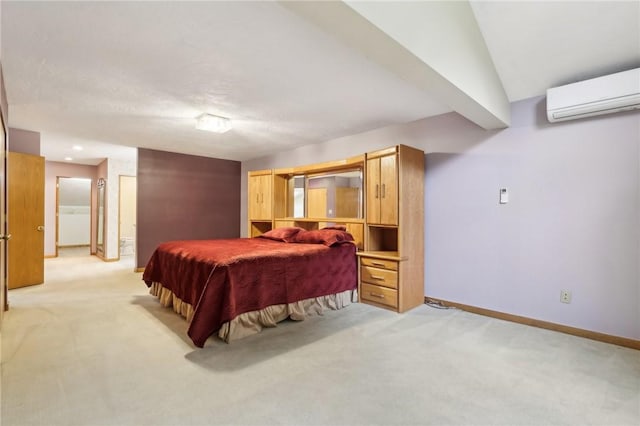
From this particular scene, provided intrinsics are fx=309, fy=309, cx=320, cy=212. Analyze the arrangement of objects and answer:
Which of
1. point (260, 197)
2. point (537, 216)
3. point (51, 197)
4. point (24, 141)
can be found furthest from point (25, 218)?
point (537, 216)

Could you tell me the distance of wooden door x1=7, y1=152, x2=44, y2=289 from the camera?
166 inches

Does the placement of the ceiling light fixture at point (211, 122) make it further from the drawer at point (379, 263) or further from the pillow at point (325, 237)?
the drawer at point (379, 263)

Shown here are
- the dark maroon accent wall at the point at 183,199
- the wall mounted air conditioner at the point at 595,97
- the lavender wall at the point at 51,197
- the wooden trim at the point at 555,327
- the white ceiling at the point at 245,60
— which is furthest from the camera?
the lavender wall at the point at 51,197

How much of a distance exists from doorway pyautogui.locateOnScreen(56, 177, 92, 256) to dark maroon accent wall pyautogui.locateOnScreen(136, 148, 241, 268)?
483 cm

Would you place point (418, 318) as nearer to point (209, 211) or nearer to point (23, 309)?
point (23, 309)

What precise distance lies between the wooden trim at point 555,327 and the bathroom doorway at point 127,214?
23.4ft

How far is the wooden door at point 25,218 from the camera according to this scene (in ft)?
13.9

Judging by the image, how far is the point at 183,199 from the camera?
19.8ft

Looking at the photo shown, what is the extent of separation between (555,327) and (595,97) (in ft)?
6.66

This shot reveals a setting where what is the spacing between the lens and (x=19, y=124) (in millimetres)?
4055

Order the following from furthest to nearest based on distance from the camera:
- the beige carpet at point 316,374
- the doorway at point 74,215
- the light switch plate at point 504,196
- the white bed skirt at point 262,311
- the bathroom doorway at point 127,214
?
1. the doorway at point 74,215
2. the bathroom doorway at point 127,214
3. the light switch plate at point 504,196
4. the white bed skirt at point 262,311
5. the beige carpet at point 316,374

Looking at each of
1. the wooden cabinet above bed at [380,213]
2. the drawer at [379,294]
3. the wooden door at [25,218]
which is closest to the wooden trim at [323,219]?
the wooden cabinet above bed at [380,213]

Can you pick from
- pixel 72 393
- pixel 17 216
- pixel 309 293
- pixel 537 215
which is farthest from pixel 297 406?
pixel 17 216

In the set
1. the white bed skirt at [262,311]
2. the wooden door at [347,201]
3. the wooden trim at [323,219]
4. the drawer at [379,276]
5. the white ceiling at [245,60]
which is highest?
the white ceiling at [245,60]
